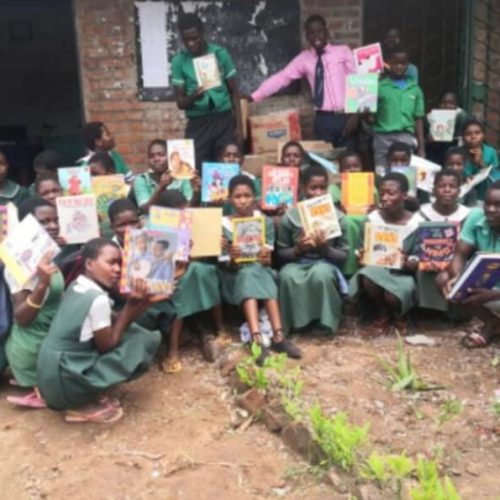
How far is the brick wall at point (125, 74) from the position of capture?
6090 mm

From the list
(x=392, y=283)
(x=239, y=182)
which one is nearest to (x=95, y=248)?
(x=239, y=182)

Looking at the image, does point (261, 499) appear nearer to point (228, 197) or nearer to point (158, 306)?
point (158, 306)

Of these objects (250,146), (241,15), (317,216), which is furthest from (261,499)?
(241,15)

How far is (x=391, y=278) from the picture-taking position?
4.18 metres

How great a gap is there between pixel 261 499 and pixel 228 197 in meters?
2.27

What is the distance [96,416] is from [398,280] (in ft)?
6.48

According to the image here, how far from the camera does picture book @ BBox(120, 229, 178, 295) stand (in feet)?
10.7

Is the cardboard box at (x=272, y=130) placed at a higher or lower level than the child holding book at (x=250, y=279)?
higher

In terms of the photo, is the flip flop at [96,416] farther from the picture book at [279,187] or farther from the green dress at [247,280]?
the picture book at [279,187]

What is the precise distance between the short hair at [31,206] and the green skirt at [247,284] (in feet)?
3.81

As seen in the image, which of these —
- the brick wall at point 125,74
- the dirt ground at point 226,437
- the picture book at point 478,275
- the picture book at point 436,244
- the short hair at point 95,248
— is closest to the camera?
the dirt ground at point 226,437

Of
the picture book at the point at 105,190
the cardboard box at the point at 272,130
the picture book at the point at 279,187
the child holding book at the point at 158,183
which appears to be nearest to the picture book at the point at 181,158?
the child holding book at the point at 158,183

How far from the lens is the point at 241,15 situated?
621cm

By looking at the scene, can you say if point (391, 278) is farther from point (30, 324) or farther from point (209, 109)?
point (209, 109)
